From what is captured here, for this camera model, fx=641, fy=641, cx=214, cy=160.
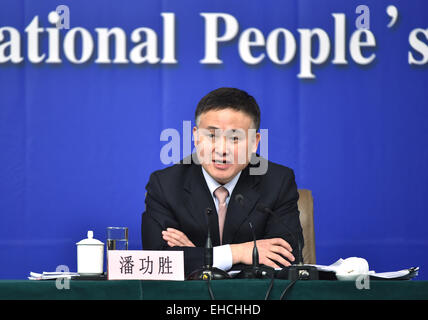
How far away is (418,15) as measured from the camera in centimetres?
384

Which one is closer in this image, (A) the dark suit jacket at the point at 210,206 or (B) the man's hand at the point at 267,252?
(B) the man's hand at the point at 267,252

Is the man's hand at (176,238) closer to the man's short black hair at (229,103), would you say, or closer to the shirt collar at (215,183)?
the shirt collar at (215,183)

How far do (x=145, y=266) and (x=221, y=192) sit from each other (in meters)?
0.86

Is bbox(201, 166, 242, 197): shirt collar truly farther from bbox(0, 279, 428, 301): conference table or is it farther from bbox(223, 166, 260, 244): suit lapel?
bbox(0, 279, 428, 301): conference table

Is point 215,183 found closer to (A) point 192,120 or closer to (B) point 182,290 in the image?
(B) point 182,290

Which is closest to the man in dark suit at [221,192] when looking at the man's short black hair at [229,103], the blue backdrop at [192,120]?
the man's short black hair at [229,103]

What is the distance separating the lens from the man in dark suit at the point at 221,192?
A: 224 cm

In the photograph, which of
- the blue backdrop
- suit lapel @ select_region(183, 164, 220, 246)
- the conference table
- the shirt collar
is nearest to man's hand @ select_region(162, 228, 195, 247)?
suit lapel @ select_region(183, 164, 220, 246)

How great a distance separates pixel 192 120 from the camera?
3.72 metres

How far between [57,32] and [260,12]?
119 centimetres

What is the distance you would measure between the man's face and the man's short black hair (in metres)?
0.02

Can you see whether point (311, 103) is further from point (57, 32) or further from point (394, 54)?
point (57, 32)

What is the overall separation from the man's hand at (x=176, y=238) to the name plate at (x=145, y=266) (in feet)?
1.80
